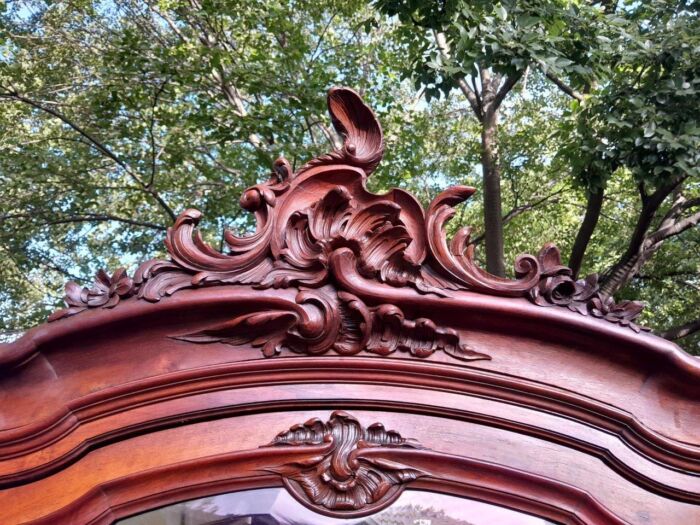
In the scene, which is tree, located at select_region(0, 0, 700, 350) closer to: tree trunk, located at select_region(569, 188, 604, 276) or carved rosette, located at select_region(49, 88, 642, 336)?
tree trunk, located at select_region(569, 188, 604, 276)

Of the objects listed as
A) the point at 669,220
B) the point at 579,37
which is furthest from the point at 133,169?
the point at 669,220

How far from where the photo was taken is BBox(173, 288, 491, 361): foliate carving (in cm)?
108

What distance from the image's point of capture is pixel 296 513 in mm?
1025

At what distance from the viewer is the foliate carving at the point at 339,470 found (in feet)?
3.37

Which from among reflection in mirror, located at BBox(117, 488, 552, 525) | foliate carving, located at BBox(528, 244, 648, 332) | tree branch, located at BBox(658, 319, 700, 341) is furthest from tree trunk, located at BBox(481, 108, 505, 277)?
reflection in mirror, located at BBox(117, 488, 552, 525)

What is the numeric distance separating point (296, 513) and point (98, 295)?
0.46 meters

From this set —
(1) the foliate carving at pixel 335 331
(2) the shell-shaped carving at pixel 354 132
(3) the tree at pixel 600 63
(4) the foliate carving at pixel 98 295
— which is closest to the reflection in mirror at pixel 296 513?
(1) the foliate carving at pixel 335 331

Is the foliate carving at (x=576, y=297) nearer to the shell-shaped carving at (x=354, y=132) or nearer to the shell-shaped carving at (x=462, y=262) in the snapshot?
the shell-shaped carving at (x=462, y=262)

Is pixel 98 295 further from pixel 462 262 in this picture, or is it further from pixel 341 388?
pixel 462 262

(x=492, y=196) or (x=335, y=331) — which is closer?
(x=335, y=331)

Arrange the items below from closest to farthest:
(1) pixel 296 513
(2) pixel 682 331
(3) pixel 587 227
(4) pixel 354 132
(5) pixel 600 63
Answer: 1. (1) pixel 296 513
2. (4) pixel 354 132
3. (5) pixel 600 63
4. (2) pixel 682 331
5. (3) pixel 587 227

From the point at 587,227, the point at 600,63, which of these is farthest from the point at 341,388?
the point at 587,227

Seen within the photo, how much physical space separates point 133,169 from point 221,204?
78cm

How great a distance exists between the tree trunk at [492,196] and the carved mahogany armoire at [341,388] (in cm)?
367
